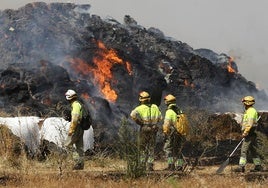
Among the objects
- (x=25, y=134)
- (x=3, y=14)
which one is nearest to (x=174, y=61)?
(x=3, y=14)

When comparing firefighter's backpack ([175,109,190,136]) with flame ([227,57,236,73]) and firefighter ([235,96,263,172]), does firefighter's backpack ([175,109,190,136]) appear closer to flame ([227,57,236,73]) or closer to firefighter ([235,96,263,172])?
firefighter ([235,96,263,172])

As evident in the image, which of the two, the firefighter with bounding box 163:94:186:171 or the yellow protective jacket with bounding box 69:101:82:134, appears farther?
the firefighter with bounding box 163:94:186:171

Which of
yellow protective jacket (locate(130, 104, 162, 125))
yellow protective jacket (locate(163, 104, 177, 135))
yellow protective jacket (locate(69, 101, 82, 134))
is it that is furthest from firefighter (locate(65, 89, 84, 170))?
yellow protective jacket (locate(163, 104, 177, 135))

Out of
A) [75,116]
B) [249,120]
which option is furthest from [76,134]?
[249,120]

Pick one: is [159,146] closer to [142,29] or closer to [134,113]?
[134,113]

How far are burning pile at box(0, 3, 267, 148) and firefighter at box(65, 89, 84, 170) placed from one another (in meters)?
7.39

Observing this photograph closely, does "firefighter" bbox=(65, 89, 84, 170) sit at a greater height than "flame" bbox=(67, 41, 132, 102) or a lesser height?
lesser

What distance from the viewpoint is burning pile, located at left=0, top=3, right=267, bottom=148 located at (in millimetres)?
22141

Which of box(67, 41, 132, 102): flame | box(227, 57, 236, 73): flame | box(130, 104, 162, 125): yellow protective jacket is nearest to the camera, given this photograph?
box(130, 104, 162, 125): yellow protective jacket

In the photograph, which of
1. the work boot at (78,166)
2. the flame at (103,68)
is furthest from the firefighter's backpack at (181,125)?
the flame at (103,68)

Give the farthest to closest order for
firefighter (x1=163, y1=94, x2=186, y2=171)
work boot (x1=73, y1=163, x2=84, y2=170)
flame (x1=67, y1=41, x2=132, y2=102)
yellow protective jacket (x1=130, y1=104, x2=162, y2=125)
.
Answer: flame (x1=67, y1=41, x2=132, y2=102) < yellow protective jacket (x1=130, y1=104, x2=162, y2=125) < firefighter (x1=163, y1=94, x2=186, y2=171) < work boot (x1=73, y1=163, x2=84, y2=170)

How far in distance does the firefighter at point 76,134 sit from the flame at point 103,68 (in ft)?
49.7

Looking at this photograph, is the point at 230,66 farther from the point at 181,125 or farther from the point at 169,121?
the point at 169,121

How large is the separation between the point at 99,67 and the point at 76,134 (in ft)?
54.7
